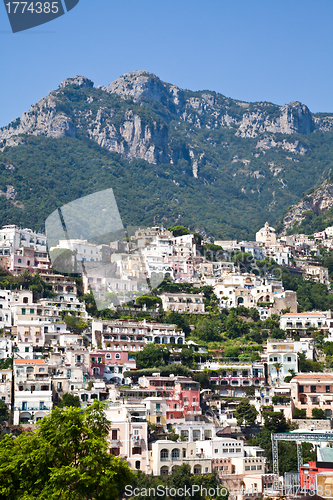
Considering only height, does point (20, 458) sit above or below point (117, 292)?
below

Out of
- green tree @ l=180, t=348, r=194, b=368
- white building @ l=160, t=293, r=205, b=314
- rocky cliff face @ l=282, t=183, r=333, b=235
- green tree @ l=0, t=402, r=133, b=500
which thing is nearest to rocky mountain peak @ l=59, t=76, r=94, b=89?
rocky cliff face @ l=282, t=183, r=333, b=235

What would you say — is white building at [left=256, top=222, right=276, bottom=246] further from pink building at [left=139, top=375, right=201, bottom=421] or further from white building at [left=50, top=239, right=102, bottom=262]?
pink building at [left=139, top=375, right=201, bottom=421]

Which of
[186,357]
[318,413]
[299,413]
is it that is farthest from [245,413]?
[186,357]

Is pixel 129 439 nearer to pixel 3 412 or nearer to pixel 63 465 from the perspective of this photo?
pixel 3 412

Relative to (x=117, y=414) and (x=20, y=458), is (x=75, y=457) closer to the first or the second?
(x=20, y=458)

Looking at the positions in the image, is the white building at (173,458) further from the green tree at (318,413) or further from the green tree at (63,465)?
the green tree at (63,465)

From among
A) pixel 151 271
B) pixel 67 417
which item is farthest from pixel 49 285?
pixel 67 417
